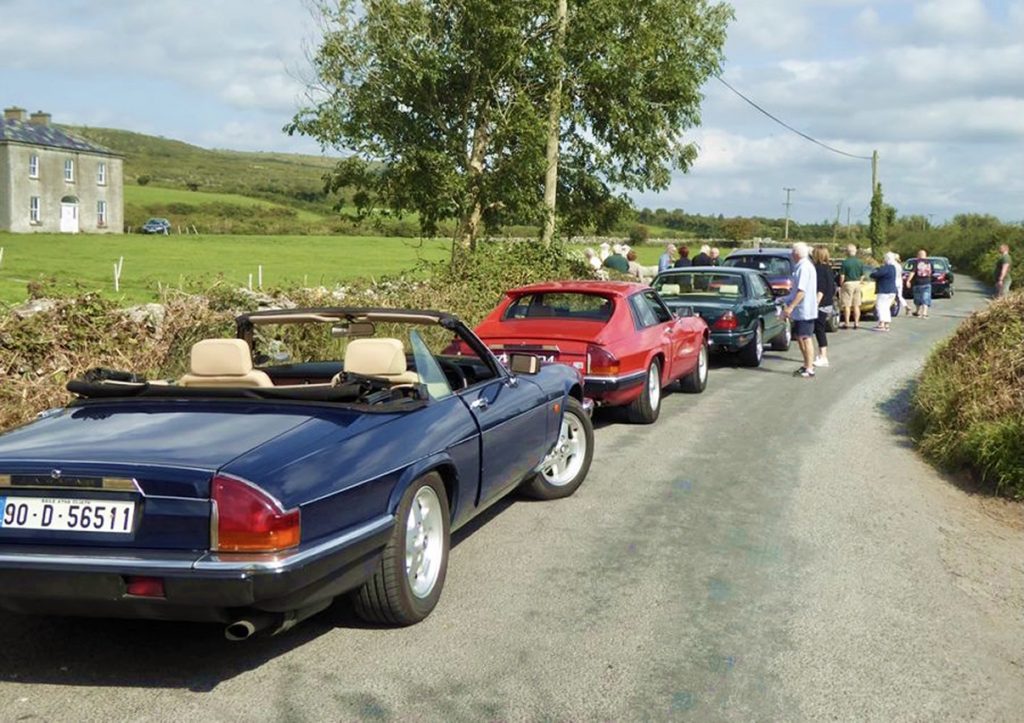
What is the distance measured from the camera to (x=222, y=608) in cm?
384

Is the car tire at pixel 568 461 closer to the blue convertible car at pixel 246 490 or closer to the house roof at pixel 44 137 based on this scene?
the blue convertible car at pixel 246 490

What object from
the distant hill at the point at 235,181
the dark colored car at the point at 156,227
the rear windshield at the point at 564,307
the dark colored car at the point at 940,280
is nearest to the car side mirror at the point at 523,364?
the rear windshield at the point at 564,307

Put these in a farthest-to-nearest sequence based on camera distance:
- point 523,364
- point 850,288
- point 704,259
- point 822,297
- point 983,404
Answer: point 850,288 < point 704,259 < point 822,297 < point 983,404 < point 523,364

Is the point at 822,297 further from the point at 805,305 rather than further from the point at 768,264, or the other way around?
the point at 768,264

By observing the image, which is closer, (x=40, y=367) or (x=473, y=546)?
(x=473, y=546)

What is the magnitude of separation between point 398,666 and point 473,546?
184cm

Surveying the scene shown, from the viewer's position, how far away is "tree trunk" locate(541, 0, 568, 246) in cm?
1969

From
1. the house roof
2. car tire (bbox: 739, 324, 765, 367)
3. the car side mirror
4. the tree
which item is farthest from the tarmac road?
the house roof

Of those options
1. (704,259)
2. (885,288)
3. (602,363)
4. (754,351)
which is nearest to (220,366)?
(602,363)

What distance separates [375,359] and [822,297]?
1224 cm

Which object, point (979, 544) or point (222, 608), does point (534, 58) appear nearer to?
point (979, 544)

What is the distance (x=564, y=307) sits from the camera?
10.4 metres

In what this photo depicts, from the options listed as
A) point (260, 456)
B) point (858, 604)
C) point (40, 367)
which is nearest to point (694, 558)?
point (858, 604)

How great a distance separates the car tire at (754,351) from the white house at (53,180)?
77.9 meters
